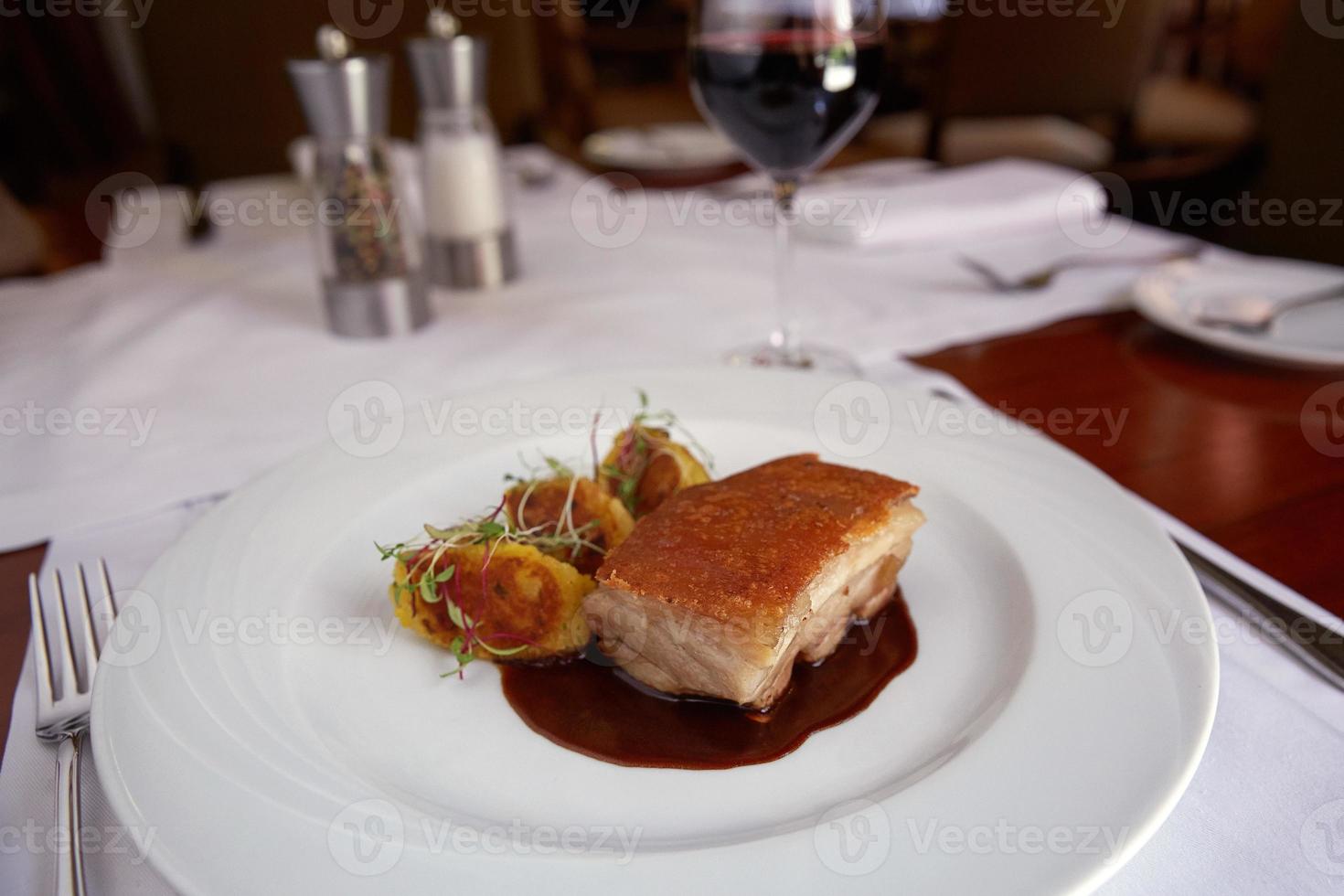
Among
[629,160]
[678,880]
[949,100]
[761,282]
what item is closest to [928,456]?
[678,880]
